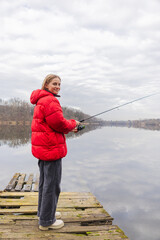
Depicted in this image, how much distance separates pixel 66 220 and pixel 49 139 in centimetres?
169

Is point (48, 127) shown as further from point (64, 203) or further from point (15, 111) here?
point (15, 111)

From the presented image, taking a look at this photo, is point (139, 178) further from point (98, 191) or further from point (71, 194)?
point (71, 194)

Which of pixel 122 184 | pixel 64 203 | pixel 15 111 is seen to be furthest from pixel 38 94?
pixel 15 111

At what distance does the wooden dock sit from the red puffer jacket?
1.25 m

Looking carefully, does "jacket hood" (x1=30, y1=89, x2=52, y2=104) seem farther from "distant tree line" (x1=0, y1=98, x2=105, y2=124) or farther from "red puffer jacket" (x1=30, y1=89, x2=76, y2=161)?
"distant tree line" (x1=0, y1=98, x2=105, y2=124)

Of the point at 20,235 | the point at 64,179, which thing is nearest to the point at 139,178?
the point at 64,179

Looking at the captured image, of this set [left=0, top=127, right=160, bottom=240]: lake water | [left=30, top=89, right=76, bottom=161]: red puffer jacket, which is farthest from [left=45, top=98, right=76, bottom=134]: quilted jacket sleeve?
[left=0, top=127, right=160, bottom=240]: lake water

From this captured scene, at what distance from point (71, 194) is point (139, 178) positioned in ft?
18.7

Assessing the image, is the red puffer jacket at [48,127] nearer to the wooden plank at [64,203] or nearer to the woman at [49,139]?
the woman at [49,139]

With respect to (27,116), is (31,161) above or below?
below

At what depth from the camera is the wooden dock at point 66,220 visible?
9.89 feet

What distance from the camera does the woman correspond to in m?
2.88

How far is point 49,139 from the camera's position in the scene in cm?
288

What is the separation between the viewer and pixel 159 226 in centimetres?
525
